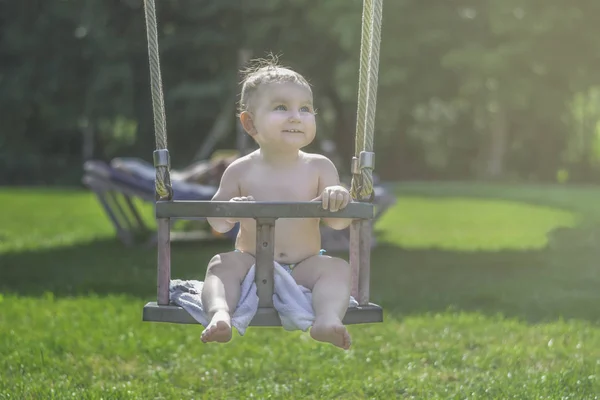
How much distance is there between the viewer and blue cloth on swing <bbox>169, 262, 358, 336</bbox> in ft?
10.8

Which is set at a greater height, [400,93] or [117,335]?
[400,93]

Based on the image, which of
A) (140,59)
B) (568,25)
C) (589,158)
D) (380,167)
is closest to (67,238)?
(140,59)

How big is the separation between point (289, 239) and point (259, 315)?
0.44m

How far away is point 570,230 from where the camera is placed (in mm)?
13562

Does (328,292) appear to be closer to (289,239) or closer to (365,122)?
(289,239)

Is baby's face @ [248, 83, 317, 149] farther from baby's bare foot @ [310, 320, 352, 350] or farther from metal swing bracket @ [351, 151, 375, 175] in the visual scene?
baby's bare foot @ [310, 320, 352, 350]

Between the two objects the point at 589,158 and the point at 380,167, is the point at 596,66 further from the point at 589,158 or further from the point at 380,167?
the point at 589,158

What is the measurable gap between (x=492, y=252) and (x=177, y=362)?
19.3 feet

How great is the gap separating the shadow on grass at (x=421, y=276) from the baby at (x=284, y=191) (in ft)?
9.50

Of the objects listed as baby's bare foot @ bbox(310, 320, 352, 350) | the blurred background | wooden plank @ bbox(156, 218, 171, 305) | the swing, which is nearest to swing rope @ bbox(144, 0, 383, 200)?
the swing

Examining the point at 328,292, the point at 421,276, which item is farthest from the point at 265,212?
the point at 421,276

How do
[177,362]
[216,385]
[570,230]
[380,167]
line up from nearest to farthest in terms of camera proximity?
[216,385] → [177,362] → [570,230] → [380,167]

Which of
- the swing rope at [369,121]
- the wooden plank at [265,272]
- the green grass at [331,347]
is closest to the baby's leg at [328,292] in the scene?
the wooden plank at [265,272]

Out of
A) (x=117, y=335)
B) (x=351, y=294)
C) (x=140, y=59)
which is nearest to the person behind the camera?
(x=351, y=294)
